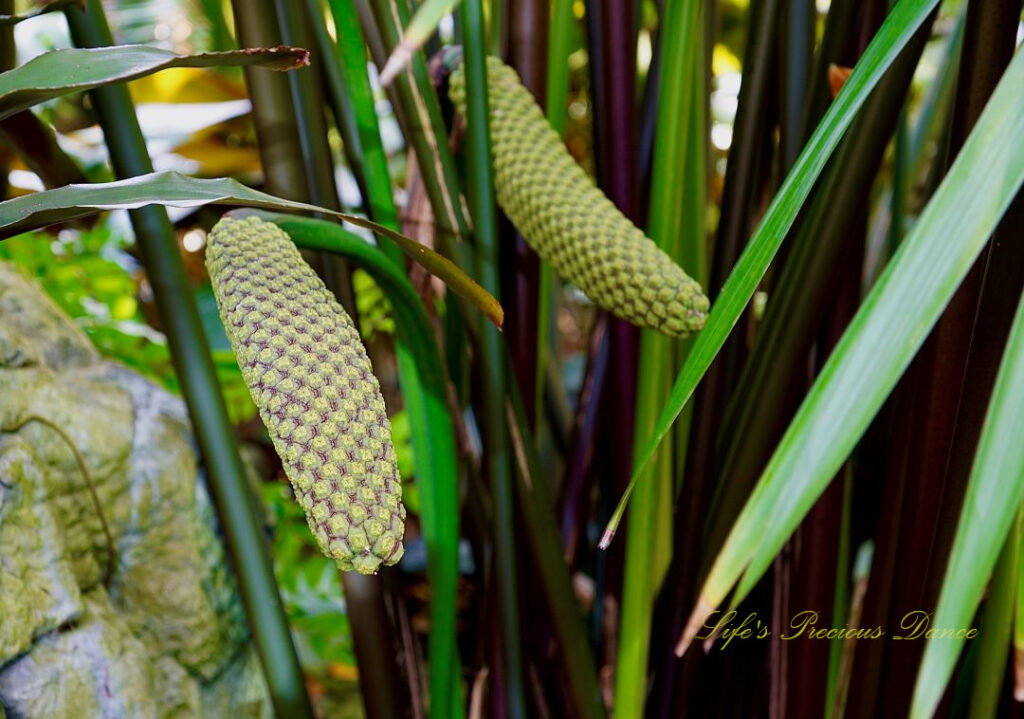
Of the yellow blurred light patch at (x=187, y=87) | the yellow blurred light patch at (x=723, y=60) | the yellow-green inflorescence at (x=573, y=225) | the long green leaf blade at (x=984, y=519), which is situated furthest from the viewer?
the yellow blurred light patch at (x=723, y=60)

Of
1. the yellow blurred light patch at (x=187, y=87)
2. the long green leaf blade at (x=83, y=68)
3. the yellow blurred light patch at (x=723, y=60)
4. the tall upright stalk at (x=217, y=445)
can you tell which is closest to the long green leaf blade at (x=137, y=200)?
the long green leaf blade at (x=83, y=68)

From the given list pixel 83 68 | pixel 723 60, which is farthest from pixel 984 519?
pixel 723 60

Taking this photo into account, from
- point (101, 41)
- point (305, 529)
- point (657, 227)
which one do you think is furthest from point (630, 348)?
point (305, 529)

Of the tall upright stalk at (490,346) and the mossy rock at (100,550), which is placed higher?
the tall upright stalk at (490,346)

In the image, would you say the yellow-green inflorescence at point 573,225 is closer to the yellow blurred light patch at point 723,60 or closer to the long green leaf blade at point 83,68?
the long green leaf blade at point 83,68

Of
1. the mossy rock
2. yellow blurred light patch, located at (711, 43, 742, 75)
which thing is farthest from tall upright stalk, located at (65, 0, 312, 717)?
yellow blurred light patch, located at (711, 43, 742, 75)

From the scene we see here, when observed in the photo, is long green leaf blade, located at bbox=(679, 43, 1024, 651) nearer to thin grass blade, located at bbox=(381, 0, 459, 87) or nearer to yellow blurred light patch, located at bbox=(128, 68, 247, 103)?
thin grass blade, located at bbox=(381, 0, 459, 87)

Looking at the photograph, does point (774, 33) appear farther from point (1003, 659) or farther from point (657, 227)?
point (1003, 659)
